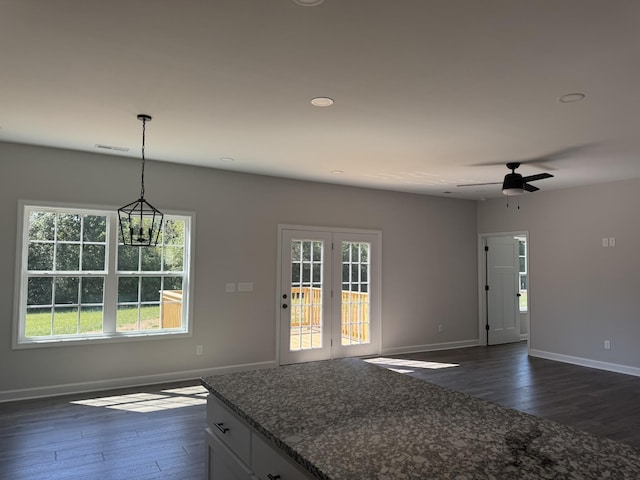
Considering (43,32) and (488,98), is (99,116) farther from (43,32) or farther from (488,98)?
(488,98)

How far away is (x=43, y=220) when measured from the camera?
4965mm

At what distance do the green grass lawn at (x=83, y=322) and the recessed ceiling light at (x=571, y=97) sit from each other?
4788mm

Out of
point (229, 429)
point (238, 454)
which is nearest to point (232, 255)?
point (229, 429)

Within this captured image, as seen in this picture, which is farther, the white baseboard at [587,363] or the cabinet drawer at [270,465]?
the white baseboard at [587,363]

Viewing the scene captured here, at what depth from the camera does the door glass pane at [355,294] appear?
22.7 feet

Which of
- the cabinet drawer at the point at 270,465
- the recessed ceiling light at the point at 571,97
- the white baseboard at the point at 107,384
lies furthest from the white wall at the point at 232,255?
the cabinet drawer at the point at 270,465

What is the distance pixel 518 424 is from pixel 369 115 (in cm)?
268

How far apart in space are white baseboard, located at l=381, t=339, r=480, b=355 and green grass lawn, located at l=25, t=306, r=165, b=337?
3.65m

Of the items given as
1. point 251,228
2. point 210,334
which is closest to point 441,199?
point 251,228

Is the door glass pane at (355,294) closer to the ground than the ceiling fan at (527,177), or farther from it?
closer to the ground

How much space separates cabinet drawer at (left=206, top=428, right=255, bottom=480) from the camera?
177cm

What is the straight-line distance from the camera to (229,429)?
1.90 meters

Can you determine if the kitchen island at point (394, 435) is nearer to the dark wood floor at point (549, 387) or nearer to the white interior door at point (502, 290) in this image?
the dark wood floor at point (549, 387)

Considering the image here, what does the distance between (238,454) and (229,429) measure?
0.12 meters
